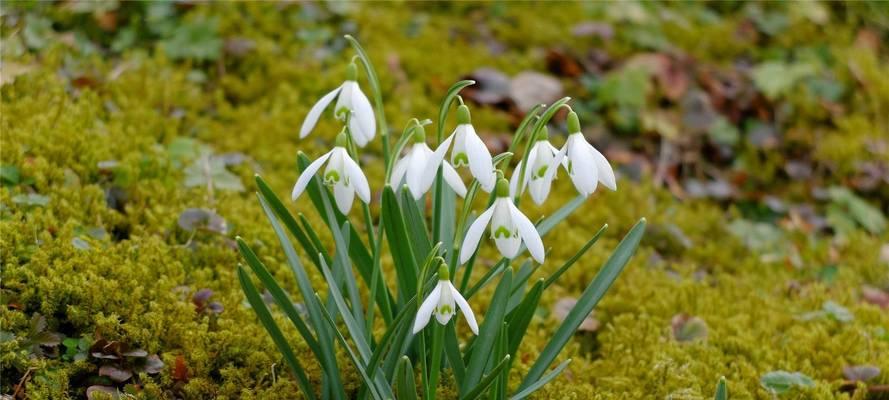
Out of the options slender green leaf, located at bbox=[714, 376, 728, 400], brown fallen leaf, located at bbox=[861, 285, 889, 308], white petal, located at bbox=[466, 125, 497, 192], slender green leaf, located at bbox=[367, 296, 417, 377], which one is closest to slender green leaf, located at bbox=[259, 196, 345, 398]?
slender green leaf, located at bbox=[367, 296, 417, 377]

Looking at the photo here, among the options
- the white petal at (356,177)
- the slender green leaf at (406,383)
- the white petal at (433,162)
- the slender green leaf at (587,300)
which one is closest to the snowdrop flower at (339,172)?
the white petal at (356,177)

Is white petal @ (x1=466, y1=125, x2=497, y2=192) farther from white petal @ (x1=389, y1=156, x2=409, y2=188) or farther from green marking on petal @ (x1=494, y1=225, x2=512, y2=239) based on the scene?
white petal @ (x1=389, y1=156, x2=409, y2=188)

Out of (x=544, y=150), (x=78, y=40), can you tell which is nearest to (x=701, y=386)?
(x=544, y=150)

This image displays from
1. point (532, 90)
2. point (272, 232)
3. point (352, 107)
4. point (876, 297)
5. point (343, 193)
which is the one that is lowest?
point (876, 297)

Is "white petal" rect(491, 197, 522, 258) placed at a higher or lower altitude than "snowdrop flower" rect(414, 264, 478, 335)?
higher

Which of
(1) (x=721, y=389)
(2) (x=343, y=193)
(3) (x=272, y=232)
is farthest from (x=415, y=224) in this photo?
(3) (x=272, y=232)

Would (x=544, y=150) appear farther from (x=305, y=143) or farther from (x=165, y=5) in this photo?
(x=165, y=5)

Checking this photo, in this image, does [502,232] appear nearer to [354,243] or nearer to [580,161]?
[580,161]

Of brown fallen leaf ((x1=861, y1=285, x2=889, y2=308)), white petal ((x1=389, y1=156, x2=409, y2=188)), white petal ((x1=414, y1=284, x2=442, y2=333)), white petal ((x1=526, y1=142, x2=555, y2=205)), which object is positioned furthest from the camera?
brown fallen leaf ((x1=861, y1=285, x2=889, y2=308))
